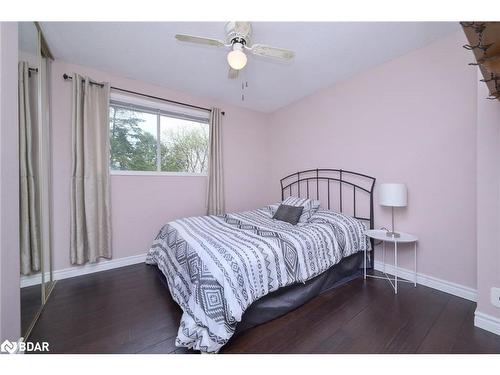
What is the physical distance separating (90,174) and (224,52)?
2088mm

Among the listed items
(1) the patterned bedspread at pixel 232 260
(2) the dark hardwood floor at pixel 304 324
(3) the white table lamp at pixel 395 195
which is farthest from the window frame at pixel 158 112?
(3) the white table lamp at pixel 395 195

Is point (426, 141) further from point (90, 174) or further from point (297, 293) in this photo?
point (90, 174)

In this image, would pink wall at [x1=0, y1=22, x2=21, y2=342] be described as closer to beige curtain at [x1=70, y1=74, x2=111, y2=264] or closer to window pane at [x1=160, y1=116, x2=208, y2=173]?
beige curtain at [x1=70, y1=74, x2=111, y2=264]

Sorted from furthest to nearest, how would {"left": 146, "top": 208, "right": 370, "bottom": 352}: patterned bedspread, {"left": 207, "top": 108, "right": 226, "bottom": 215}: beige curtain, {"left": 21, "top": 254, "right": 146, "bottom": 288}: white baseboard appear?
1. {"left": 207, "top": 108, "right": 226, "bottom": 215}: beige curtain
2. {"left": 21, "top": 254, "right": 146, "bottom": 288}: white baseboard
3. {"left": 146, "top": 208, "right": 370, "bottom": 352}: patterned bedspread

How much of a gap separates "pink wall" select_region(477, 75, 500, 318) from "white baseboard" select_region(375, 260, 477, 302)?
17.0 inches

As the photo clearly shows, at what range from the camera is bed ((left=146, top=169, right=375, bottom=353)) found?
137 cm

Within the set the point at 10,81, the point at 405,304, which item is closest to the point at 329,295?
the point at 405,304

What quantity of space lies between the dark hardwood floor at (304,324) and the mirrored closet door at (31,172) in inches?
8.3

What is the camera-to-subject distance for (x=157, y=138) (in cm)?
313

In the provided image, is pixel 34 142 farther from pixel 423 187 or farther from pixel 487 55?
pixel 423 187

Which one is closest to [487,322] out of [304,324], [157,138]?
[304,324]

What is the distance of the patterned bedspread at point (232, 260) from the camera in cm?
135

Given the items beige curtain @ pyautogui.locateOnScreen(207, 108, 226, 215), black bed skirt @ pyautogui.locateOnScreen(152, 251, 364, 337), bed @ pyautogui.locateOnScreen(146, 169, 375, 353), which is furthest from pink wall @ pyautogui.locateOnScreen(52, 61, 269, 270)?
black bed skirt @ pyautogui.locateOnScreen(152, 251, 364, 337)
